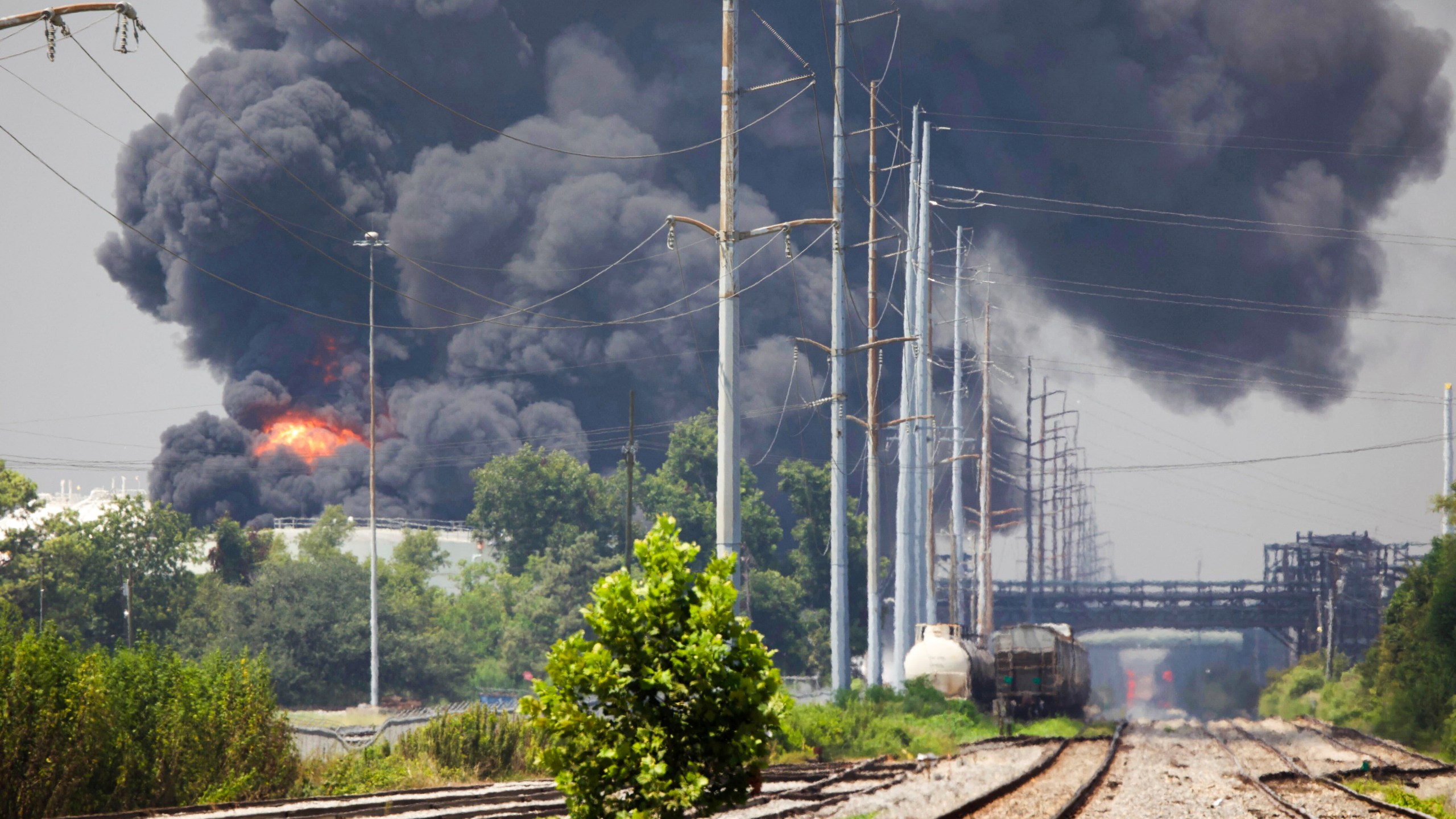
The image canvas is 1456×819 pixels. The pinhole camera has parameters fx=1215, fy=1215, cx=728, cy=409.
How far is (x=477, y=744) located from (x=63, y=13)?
15.9 meters

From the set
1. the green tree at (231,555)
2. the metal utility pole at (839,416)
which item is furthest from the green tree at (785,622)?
the metal utility pole at (839,416)

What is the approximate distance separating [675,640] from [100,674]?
12.6 meters

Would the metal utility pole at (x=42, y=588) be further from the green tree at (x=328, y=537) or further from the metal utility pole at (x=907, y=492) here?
the metal utility pole at (x=907, y=492)

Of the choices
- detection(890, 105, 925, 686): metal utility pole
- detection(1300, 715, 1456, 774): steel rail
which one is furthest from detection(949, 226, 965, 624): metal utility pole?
detection(1300, 715, 1456, 774): steel rail

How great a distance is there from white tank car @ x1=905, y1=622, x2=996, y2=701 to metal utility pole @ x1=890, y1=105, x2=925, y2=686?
0.53 m

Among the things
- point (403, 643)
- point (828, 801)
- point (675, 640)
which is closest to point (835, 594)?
point (828, 801)

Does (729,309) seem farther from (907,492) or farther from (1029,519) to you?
(1029,519)

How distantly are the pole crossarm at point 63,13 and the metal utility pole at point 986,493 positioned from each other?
53138 mm

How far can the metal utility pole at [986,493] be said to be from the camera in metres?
67.6

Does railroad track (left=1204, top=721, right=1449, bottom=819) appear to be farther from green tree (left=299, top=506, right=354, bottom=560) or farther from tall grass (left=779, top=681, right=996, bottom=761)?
green tree (left=299, top=506, right=354, bottom=560)

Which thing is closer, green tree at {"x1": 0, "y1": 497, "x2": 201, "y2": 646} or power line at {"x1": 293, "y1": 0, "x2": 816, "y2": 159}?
power line at {"x1": 293, "y1": 0, "x2": 816, "y2": 159}

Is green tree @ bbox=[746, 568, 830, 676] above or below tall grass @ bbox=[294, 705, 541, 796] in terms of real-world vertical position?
below

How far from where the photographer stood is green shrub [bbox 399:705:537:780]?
25797mm

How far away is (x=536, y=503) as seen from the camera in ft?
316
